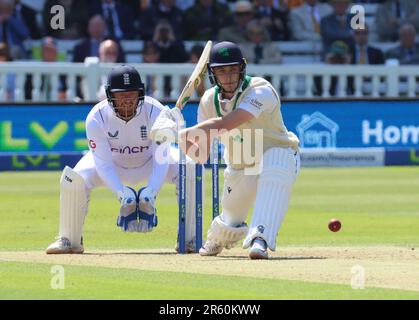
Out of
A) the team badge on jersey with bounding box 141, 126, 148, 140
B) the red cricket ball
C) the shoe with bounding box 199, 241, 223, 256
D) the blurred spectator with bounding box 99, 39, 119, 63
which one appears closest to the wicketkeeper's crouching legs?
the team badge on jersey with bounding box 141, 126, 148, 140

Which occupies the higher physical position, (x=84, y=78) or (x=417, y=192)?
(x=84, y=78)

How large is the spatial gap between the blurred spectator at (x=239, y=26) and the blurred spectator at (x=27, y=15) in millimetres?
3093

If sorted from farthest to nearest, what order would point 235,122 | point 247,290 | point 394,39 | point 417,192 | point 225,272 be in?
point 394,39 → point 417,192 → point 235,122 → point 225,272 → point 247,290

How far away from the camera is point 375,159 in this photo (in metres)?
20.5

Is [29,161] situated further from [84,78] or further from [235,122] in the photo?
[235,122]

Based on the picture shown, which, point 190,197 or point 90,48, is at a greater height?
point 90,48

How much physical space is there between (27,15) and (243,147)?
13.1 metres

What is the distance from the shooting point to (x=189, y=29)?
2322cm

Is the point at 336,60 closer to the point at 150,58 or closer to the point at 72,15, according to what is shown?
the point at 150,58

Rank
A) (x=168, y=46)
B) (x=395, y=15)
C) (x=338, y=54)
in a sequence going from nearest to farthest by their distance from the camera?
(x=168, y=46) < (x=338, y=54) < (x=395, y=15)

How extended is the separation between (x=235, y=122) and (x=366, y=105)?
35.9 feet

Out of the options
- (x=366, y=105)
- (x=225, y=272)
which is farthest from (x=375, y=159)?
(x=225, y=272)

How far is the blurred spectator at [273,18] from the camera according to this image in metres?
23.5

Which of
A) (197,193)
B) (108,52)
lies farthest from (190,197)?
(108,52)
